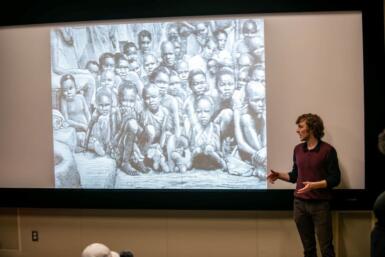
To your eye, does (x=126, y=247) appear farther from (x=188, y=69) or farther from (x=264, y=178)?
(x=188, y=69)

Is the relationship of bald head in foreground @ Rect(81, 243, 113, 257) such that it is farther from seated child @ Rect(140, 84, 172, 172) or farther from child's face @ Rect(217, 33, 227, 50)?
child's face @ Rect(217, 33, 227, 50)

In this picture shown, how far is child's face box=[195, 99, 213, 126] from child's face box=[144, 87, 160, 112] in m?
0.39

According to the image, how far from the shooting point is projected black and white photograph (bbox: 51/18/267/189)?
3545 millimetres

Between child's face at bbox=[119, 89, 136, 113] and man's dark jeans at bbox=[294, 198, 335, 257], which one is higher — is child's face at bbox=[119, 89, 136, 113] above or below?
above

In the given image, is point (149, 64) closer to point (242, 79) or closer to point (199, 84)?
point (199, 84)

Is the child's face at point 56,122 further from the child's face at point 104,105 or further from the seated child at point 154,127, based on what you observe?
the seated child at point 154,127

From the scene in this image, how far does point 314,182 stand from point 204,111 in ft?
3.79

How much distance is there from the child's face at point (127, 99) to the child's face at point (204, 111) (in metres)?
0.62

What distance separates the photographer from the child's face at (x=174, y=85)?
142 inches

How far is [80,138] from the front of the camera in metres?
3.77

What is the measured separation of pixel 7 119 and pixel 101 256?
8.39 ft

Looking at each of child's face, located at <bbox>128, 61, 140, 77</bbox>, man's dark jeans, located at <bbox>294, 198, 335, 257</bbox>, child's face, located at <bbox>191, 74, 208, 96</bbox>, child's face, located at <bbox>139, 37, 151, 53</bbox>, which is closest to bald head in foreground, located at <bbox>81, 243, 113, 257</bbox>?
man's dark jeans, located at <bbox>294, 198, 335, 257</bbox>

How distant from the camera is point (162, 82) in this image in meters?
3.64

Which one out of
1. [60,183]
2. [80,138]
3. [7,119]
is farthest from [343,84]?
[7,119]
